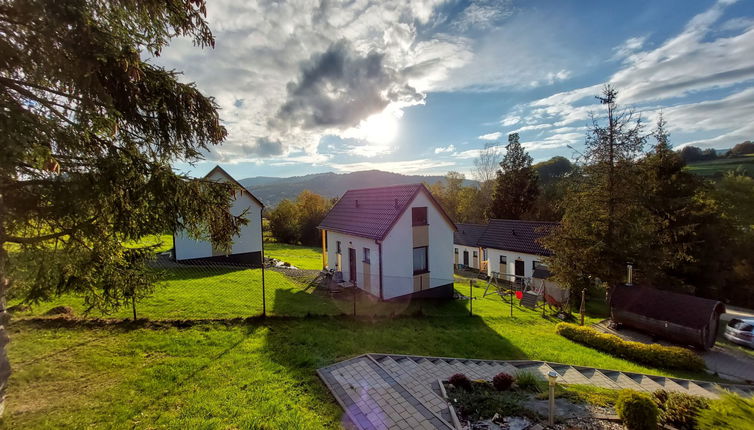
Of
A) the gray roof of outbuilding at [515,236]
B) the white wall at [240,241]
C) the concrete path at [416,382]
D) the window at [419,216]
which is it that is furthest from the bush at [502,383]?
the gray roof of outbuilding at [515,236]

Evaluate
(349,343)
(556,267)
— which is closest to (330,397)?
(349,343)

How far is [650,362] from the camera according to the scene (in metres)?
11.1

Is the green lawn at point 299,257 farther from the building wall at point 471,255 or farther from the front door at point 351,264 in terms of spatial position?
the building wall at point 471,255

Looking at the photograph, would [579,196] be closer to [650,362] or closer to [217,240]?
[650,362]

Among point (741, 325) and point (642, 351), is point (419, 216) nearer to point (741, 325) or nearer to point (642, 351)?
point (642, 351)

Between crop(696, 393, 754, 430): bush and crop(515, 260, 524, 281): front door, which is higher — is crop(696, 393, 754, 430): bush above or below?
above

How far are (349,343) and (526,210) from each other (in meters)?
34.8

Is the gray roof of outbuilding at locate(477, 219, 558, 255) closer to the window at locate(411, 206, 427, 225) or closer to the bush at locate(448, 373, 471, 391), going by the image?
the window at locate(411, 206, 427, 225)

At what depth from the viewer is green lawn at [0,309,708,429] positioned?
5.10m

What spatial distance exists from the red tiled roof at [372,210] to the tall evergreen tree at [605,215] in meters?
6.29

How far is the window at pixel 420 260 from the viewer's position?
638 inches

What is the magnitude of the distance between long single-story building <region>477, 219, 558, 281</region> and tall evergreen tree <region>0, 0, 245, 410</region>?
22368 millimetres

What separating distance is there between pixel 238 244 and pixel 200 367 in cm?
1499

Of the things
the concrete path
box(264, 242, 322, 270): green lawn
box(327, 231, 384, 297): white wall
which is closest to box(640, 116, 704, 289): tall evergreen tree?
the concrete path
